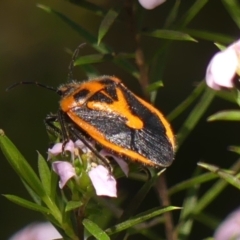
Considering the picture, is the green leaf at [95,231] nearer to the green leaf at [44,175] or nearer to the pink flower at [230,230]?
the green leaf at [44,175]

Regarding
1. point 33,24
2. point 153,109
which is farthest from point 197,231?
point 153,109

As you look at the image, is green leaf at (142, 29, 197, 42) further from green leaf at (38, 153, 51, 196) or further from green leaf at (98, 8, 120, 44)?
green leaf at (38, 153, 51, 196)

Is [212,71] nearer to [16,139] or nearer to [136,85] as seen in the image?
[16,139]

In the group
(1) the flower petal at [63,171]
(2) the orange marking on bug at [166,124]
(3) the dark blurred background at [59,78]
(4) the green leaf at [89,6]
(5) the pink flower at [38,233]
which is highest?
(4) the green leaf at [89,6]

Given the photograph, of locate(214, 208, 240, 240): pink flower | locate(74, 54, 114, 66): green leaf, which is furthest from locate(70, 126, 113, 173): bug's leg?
locate(214, 208, 240, 240): pink flower

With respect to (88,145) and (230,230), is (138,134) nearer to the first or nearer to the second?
(88,145)

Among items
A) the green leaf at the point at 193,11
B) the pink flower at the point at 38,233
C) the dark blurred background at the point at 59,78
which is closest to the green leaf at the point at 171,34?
the green leaf at the point at 193,11

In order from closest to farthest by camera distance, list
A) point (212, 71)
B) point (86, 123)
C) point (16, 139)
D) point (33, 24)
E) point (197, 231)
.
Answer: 1. point (212, 71)
2. point (86, 123)
3. point (197, 231)
4. point (16, 139)
5. point (33, 24)
